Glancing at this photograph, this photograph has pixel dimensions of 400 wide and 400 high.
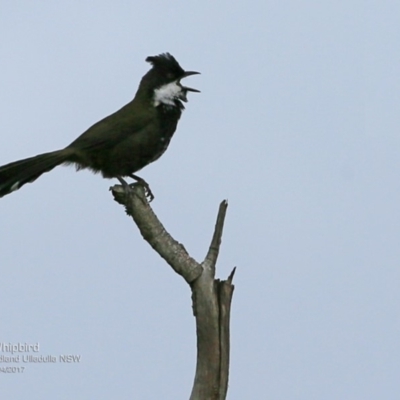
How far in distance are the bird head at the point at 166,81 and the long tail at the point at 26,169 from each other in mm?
1179

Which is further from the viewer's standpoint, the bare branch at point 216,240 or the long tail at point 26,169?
the long tail at point 26,169

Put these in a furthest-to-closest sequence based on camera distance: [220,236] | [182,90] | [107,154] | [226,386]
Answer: [182,90], [107,154], [220,236], [226,386]

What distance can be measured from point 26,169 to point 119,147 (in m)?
0.90

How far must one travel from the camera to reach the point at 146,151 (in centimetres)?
878

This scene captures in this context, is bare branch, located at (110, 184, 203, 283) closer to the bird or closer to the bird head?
the bird

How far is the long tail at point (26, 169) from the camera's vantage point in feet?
27.2

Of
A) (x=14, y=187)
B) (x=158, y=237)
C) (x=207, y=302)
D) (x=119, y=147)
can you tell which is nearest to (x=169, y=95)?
(x=119, y=147)

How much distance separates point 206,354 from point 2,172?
272cm

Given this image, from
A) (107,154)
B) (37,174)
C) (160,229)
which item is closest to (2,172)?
(37,174)

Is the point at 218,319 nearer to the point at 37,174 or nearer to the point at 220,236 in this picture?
the point at 220,236

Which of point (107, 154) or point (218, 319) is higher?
point (107, 154)

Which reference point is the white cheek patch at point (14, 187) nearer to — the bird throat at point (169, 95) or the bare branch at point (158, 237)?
the bare branch at point (158, 237)

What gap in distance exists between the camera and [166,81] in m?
9.35

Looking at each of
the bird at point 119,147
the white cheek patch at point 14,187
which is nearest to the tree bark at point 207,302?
the bird at point 119,147
